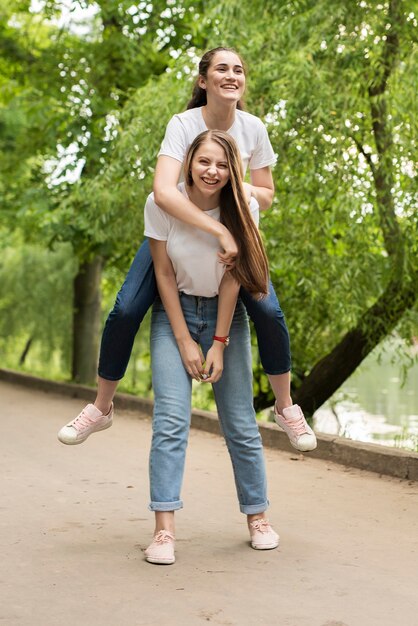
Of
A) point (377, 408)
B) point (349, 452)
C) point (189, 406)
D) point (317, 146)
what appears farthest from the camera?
point (377, 408)

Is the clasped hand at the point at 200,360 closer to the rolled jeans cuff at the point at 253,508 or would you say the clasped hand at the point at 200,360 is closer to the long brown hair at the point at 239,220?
the long brown hair at the point at 239,220

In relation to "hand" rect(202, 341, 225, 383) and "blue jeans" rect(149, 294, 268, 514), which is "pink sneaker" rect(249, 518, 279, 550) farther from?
"hand" rect(202, 341, 225, 383)

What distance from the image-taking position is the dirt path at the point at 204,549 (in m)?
3.70

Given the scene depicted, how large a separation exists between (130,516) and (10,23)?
14.7 metres

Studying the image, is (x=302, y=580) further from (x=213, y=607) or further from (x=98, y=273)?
(x=98, y=273)

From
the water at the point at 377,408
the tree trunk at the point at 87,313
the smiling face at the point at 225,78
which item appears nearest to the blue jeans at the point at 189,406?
the smiling face at the point at 225,78

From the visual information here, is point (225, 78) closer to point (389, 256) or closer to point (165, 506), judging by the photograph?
point (165, 506)

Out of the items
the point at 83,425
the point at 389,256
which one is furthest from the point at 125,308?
the point at 389,256

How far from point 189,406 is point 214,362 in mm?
222

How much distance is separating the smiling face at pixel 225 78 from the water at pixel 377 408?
4.12 metres

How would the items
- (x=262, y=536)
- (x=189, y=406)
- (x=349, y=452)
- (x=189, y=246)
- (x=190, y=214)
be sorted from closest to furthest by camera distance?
(x=190, y=214), (x=189, y=246), (x=189, y=406), (x=262, y=536), (x=349, y=452)

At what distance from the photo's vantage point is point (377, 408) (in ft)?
68.4

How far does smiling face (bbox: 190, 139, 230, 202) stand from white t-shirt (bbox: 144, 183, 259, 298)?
119mm

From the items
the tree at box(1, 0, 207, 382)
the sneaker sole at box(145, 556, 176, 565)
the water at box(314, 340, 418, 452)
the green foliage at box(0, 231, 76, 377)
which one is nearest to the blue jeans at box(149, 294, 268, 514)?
the sneaker sole at box(145, 556, 176, 565)
